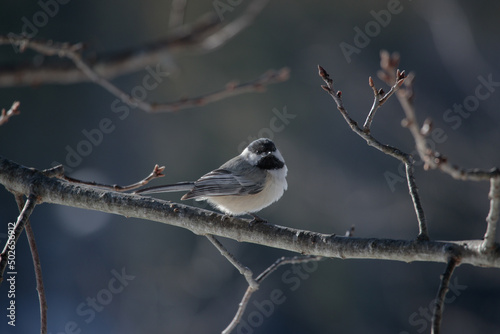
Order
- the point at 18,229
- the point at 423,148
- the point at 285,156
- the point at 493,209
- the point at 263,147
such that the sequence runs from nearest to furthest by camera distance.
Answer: the point at 423,148 < the point at 493,209 < the point at 18,229 < the point at 263,147 < the point at 285,156

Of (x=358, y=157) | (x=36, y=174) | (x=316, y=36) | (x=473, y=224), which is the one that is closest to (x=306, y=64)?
(x=316, y=36)

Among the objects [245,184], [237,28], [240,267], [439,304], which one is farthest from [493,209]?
[245,184]

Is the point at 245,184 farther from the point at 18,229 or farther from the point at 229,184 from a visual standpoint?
the point at 18,229

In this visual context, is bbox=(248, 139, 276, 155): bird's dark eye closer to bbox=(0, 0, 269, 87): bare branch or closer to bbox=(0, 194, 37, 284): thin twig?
bbox=(0, 0, 269, 87): bare branch

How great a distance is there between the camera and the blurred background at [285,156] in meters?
5.44

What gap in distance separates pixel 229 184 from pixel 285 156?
347cm

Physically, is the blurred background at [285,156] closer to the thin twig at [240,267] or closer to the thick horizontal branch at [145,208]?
the thick horizontal branch at [145,208]

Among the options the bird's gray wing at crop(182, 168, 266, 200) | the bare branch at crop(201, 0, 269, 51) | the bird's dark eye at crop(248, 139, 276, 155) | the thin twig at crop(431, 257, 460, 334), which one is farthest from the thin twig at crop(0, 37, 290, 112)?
the bird's dark eye at crop(248, 139, 276, 155)

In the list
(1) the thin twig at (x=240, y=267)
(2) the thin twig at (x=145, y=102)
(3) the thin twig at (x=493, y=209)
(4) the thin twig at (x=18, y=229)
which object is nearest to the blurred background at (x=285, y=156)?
(2) the thin twig at (x=145, y=102)

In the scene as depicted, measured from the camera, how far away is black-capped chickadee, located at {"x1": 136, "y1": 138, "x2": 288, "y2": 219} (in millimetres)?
2835

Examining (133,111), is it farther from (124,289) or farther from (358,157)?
(358,157)

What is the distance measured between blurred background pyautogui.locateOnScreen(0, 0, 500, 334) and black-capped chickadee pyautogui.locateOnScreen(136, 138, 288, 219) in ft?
8.82

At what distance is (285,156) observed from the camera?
6.34 m

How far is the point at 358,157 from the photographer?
6086 millimetres
